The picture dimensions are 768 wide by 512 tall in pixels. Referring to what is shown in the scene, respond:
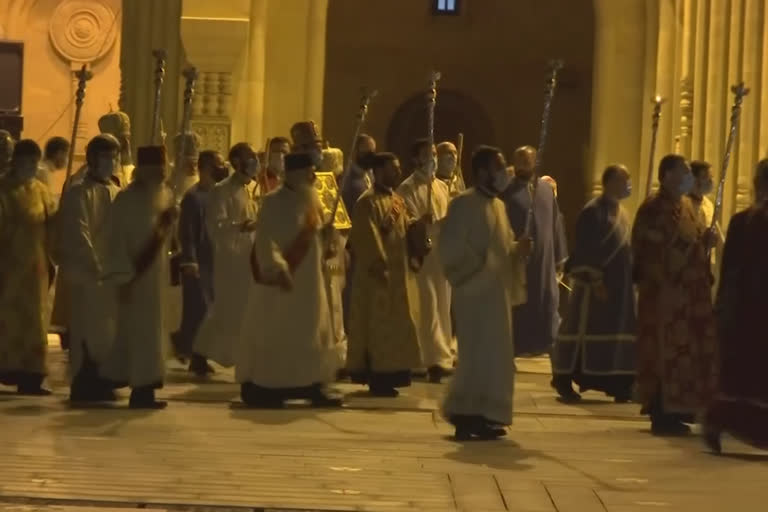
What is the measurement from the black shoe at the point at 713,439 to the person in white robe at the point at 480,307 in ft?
3.28

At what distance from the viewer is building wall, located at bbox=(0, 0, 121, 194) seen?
82.4 ft

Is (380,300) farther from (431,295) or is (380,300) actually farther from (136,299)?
(136,299)

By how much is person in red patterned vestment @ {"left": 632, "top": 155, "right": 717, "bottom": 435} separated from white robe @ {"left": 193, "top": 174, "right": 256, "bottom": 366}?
11.3ft

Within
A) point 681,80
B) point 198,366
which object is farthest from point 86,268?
point 681,80

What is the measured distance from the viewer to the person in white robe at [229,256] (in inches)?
498

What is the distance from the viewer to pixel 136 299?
10484 mm

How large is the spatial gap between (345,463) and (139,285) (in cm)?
252

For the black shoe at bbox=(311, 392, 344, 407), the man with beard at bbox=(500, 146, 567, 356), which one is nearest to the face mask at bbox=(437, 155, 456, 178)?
the man with beard at bbox=(500, 146, 567, 356)

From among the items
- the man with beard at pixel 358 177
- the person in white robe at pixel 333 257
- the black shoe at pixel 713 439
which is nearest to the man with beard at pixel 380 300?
the person in white robe at pixel 333 257

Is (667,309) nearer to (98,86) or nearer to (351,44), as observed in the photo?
(351,44)

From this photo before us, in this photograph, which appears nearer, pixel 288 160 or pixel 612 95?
pixel 288 160

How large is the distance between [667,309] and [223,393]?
3.10 metres

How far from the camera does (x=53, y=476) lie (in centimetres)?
775

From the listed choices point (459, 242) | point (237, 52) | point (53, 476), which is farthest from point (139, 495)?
point (237, 52)
